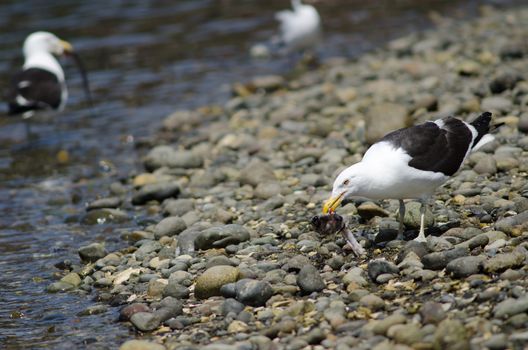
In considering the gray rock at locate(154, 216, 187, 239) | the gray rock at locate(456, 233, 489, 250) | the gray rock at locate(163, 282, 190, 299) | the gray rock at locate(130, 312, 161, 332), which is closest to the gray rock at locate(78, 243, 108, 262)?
the gray rock at locate(154, 216, 187, 239)

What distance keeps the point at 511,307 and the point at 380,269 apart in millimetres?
1115

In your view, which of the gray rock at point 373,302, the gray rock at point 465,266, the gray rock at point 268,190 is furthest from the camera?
the gray rock at point 268,190

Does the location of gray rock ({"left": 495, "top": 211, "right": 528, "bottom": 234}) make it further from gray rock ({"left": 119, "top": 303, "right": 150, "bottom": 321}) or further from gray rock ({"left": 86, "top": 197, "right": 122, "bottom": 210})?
gray rock ({"left": 86, "top": 197, "right": 122, "bottom": 210})

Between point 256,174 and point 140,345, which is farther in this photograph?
point 256,174

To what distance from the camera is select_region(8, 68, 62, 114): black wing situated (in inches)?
460

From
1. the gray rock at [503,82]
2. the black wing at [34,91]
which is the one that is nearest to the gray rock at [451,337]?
the gray rock at [503,82]

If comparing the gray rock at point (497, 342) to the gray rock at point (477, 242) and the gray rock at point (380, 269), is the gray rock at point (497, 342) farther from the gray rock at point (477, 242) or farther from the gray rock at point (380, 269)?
the gray rock at point (477, 242)

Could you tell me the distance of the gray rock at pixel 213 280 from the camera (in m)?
5.73

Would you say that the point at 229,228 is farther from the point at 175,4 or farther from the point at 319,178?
the point at 175,4

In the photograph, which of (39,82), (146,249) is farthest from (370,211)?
(39,82)

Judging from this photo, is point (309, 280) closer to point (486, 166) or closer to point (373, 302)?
point (373, 302)

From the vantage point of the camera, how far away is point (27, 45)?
13.3 metres

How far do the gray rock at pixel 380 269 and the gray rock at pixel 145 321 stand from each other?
1.41 m

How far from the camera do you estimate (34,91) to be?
39.1 ft
